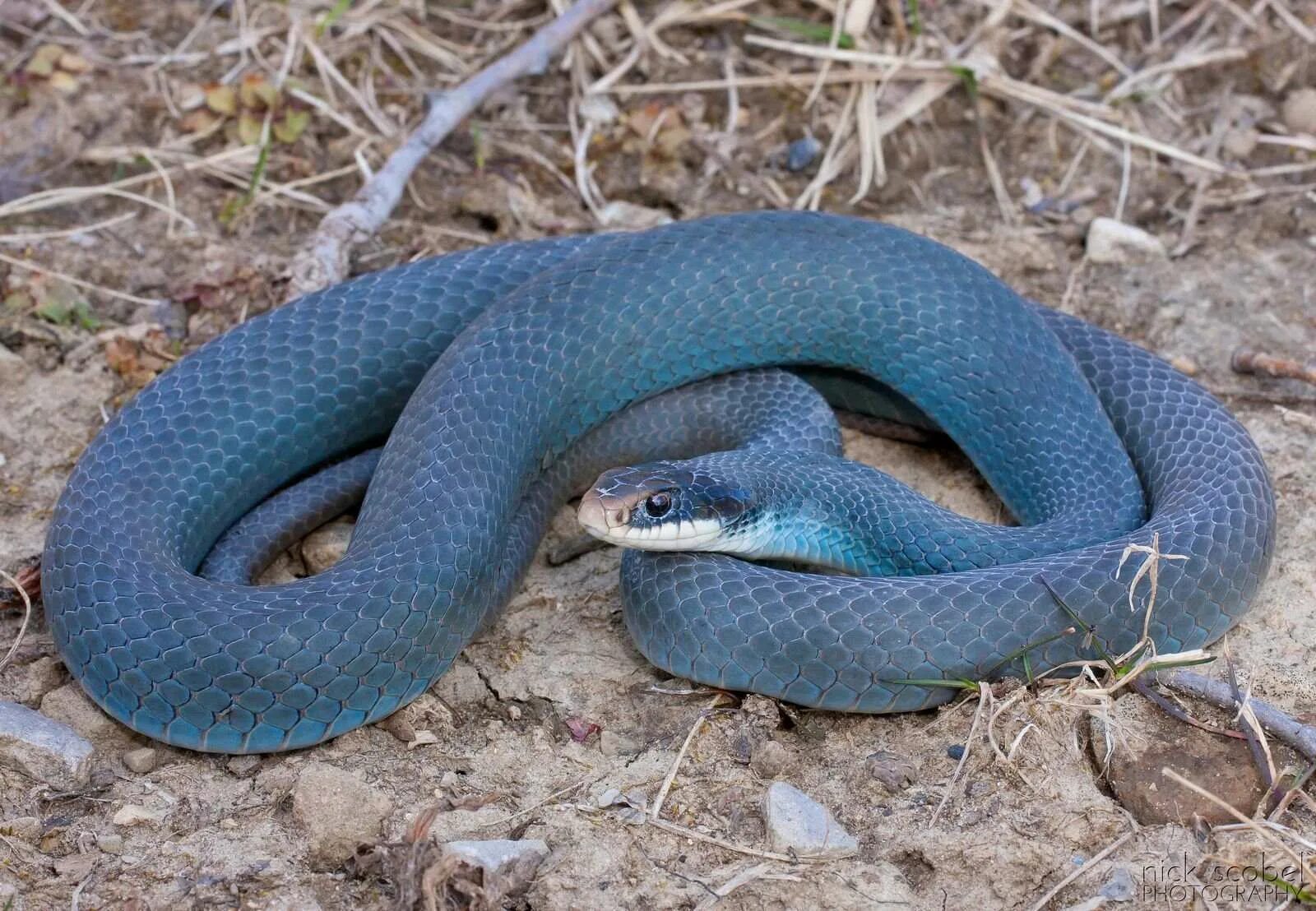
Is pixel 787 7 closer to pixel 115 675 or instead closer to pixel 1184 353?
pixel 1184 353

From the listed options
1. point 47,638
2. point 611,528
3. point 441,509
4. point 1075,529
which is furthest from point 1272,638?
point 47,638

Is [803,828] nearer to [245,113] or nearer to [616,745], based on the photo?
[616,745]

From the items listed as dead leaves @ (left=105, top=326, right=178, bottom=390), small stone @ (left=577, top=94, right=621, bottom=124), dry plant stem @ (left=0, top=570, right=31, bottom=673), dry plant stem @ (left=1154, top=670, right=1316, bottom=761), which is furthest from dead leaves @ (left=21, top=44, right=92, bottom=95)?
dry plant stem @ (left=1154, top=670, right=1316, bottom=761)

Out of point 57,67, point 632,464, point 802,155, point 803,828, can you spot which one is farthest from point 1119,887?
point 57,67

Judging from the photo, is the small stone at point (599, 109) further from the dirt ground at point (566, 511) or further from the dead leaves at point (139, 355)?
the dead leaves at point (139, 355)

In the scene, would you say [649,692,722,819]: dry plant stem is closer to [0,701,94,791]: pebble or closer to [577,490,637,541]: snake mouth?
[577,490,637,541]: snake mouth

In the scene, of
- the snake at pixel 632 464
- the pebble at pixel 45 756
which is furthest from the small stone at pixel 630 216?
the pebble at pixel 45 756
